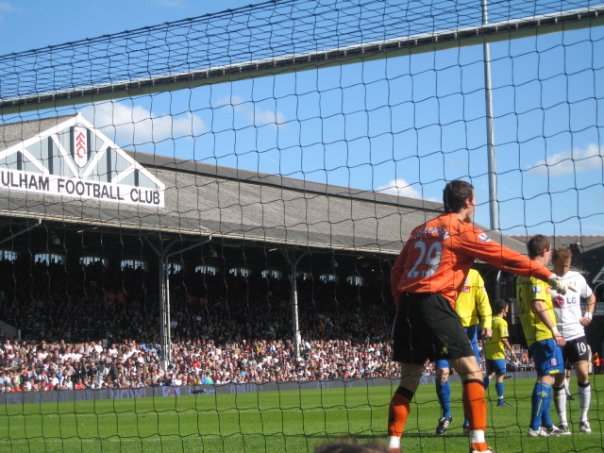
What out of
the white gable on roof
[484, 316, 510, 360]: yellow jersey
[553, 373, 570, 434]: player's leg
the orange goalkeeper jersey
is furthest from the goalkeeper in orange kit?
the white gable on roof

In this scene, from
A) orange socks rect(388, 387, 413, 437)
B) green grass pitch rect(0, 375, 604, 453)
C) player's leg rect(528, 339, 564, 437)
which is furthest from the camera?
player's leg rect(528, 339, 564, 437)

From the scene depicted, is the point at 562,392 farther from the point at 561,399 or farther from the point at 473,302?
the point at 473,302

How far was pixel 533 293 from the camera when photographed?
9812mm

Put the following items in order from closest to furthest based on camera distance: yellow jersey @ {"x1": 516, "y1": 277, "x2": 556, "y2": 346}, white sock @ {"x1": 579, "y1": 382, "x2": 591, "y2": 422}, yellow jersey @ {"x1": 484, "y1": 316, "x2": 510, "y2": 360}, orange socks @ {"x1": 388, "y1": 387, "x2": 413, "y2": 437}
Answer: orange socks @ {"x1": 388, "y1": 387, "x2": 413, "y2": 437} → yellow jersey @ {"x1": 516, "y1": 277, "x2": 556, "y2": 346} → white sock @ {"x1": 579, "y1": 382, "x2": 591, "y2": 422} → yellow jersey @ {"x1": 484, "y1": 316, "x2": 510, "y2": 360}

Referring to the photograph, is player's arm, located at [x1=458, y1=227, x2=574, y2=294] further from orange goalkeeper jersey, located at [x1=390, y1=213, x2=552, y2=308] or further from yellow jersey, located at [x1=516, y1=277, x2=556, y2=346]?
yellow jersey, located at [x1=516, y1=277, x2=556, y2=346]

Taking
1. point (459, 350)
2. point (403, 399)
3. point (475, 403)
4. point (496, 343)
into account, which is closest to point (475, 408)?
point (475, 403)

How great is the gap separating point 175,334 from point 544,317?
1009 inches

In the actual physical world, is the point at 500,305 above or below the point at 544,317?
above

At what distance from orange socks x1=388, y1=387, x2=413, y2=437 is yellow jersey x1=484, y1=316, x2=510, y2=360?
22.6 feet

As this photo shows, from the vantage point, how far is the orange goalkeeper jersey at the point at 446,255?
6801mm

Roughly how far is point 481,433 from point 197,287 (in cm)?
3350

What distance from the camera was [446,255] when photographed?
692cm

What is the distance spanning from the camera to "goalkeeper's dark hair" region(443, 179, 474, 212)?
7051mm

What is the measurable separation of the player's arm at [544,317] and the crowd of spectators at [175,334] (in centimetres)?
1524
